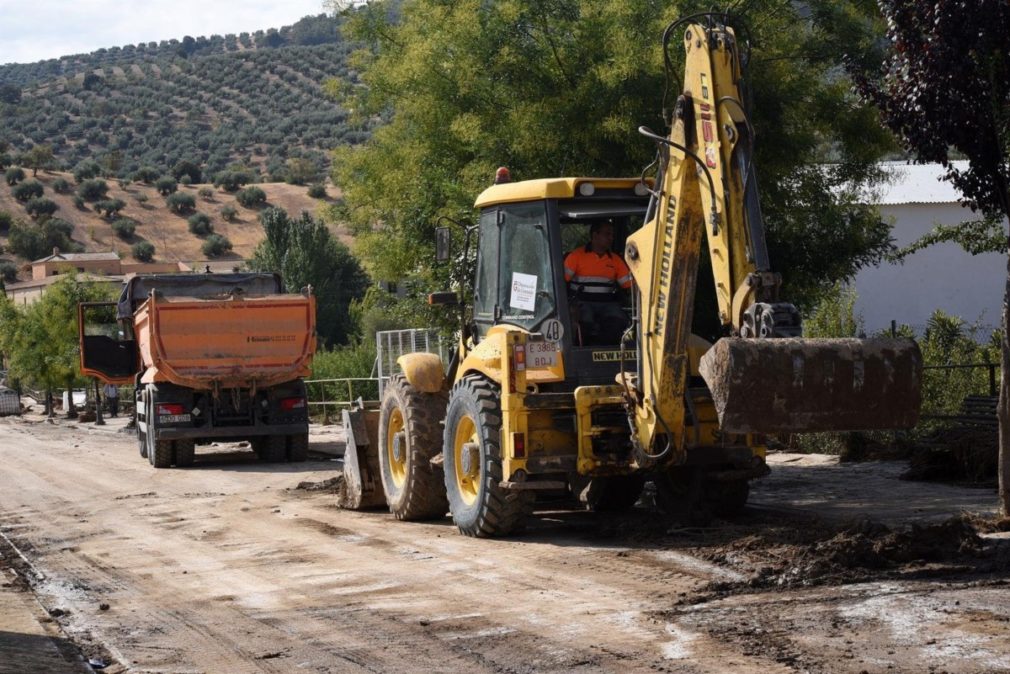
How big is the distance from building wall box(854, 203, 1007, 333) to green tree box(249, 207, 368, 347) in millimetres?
25439

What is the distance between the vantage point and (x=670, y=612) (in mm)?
7777

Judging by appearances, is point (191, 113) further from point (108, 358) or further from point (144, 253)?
point (108, 358)

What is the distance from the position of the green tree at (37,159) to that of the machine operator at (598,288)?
99227mm

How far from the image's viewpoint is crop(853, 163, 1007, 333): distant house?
36875 millimetres

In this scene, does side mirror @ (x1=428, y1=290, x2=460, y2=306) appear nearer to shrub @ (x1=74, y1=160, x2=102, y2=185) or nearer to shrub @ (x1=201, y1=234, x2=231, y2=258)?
shrub @ (x1=201, y1=234, x2=231, y2=258)

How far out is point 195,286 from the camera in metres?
23.9

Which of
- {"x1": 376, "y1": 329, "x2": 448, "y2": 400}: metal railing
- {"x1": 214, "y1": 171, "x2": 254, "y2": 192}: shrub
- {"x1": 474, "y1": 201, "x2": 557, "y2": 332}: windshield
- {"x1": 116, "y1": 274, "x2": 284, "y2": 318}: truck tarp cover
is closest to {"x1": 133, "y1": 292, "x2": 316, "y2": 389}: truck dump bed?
{"x1": 116, "y1": 274, "x2": 284, "y2": 318}: truck tarp cover

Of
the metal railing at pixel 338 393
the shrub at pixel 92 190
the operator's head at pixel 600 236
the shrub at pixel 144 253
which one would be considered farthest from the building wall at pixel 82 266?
the operator's head at pixel 600 236

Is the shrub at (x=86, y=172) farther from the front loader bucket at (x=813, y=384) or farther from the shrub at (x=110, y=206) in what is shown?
the front loader bucket at (x=813, y=384)

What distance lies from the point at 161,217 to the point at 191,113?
28163 mm

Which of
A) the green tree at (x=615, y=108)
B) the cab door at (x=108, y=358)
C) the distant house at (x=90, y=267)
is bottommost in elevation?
the cab door at (x=108, y=358)

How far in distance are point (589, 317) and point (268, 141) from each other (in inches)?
4304

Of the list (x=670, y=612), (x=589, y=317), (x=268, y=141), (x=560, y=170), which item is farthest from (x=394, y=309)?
(x=268, y=141)

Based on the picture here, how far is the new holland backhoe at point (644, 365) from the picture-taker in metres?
8.58
